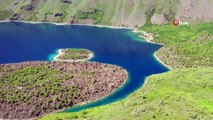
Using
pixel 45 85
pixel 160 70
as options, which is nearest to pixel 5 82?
pixel 45 85

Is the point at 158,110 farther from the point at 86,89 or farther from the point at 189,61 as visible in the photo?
the point at 189,61

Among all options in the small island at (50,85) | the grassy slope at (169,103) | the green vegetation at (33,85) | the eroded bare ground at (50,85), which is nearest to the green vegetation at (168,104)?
the grassy slope at (169,103)

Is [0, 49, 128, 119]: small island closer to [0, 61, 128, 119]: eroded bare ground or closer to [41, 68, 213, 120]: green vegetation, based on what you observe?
[0, 61, 128, 119]: eroded bare ground

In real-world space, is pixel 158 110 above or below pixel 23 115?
above

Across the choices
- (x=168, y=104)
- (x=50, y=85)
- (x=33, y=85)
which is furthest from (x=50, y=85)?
(x=168, y=104)

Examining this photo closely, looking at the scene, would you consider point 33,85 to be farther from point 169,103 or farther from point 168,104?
A: point 168,104

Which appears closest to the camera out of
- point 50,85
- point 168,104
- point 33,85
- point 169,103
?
point 168,104

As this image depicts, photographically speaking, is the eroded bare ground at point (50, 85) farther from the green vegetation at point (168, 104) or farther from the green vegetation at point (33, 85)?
the green vegetation at point (168, 104)
